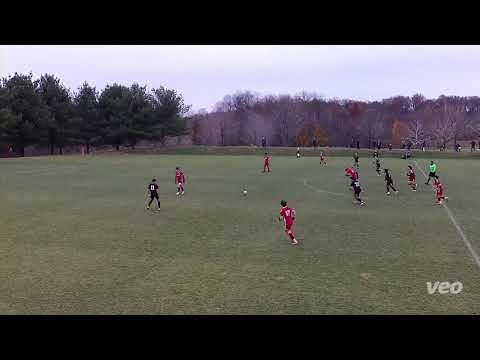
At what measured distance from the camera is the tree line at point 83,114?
68125 millimetres

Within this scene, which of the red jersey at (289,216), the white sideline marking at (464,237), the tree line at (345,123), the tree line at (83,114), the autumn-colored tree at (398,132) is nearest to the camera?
the white sideline marking at (464,237)

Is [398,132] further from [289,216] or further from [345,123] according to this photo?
[289,216]

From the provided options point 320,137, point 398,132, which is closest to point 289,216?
point 320,137

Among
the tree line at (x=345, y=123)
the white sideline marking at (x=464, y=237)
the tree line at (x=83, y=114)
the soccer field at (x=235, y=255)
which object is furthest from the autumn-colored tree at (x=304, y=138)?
the white sideline marking at (x=464, y=237)

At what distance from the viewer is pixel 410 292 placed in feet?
32.6

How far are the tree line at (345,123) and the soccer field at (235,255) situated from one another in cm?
6374

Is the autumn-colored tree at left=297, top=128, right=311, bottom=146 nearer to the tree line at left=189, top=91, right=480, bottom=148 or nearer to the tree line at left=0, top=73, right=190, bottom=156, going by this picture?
the tree line at left=189, top=91, right=480, bottom=148

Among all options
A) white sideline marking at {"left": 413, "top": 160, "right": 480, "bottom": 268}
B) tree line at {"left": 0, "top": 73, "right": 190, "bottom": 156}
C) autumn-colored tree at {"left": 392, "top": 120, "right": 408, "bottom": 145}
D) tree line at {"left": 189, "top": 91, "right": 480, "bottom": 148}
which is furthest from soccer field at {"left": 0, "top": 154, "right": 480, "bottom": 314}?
autumn-colored tree at {"left": 392, "top": 120, "right": 408, "bottom": 145}

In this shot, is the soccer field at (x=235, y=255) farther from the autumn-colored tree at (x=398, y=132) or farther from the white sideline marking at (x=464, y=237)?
the autumn-colored tree at (x=398, y=132)

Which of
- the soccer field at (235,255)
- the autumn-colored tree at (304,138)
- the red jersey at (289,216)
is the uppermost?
the autumn-colored tree at (304,138)

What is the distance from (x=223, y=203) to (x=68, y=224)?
8596mm

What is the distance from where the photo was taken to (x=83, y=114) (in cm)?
7800

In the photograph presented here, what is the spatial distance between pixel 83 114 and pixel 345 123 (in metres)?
64.1
